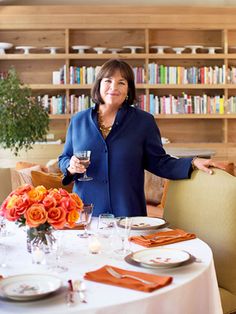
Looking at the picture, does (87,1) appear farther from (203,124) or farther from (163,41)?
(203,124)

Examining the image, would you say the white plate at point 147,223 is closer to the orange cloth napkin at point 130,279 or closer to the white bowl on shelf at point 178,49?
the orange cloth napkin at point 130,279

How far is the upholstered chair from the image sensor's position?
251 centimetres

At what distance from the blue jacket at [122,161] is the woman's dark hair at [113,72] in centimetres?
7

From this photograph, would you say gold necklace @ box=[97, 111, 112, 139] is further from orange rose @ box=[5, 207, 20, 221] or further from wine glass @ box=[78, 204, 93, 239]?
orange rose @ box=[5, 207, 20, 221]

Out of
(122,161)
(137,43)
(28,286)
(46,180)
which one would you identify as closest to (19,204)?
(28,286)

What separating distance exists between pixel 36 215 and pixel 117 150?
92cm

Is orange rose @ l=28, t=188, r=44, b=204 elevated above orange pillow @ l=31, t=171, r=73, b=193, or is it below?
above

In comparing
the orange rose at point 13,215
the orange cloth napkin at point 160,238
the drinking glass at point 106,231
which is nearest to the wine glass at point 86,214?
the drinking glass at point 106,231

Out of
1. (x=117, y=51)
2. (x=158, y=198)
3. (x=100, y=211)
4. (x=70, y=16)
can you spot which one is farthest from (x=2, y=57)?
(x=100, y=211)

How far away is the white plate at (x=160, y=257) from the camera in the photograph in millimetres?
1871

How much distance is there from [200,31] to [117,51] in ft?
3.61

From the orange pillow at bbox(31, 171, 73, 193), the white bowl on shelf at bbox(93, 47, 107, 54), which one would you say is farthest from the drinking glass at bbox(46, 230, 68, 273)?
the white bowl on shelf at bbox(93, 47, 107, 54)

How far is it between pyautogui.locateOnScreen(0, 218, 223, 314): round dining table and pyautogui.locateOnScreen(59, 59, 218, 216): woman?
1.77 feet

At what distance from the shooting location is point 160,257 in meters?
2.01
